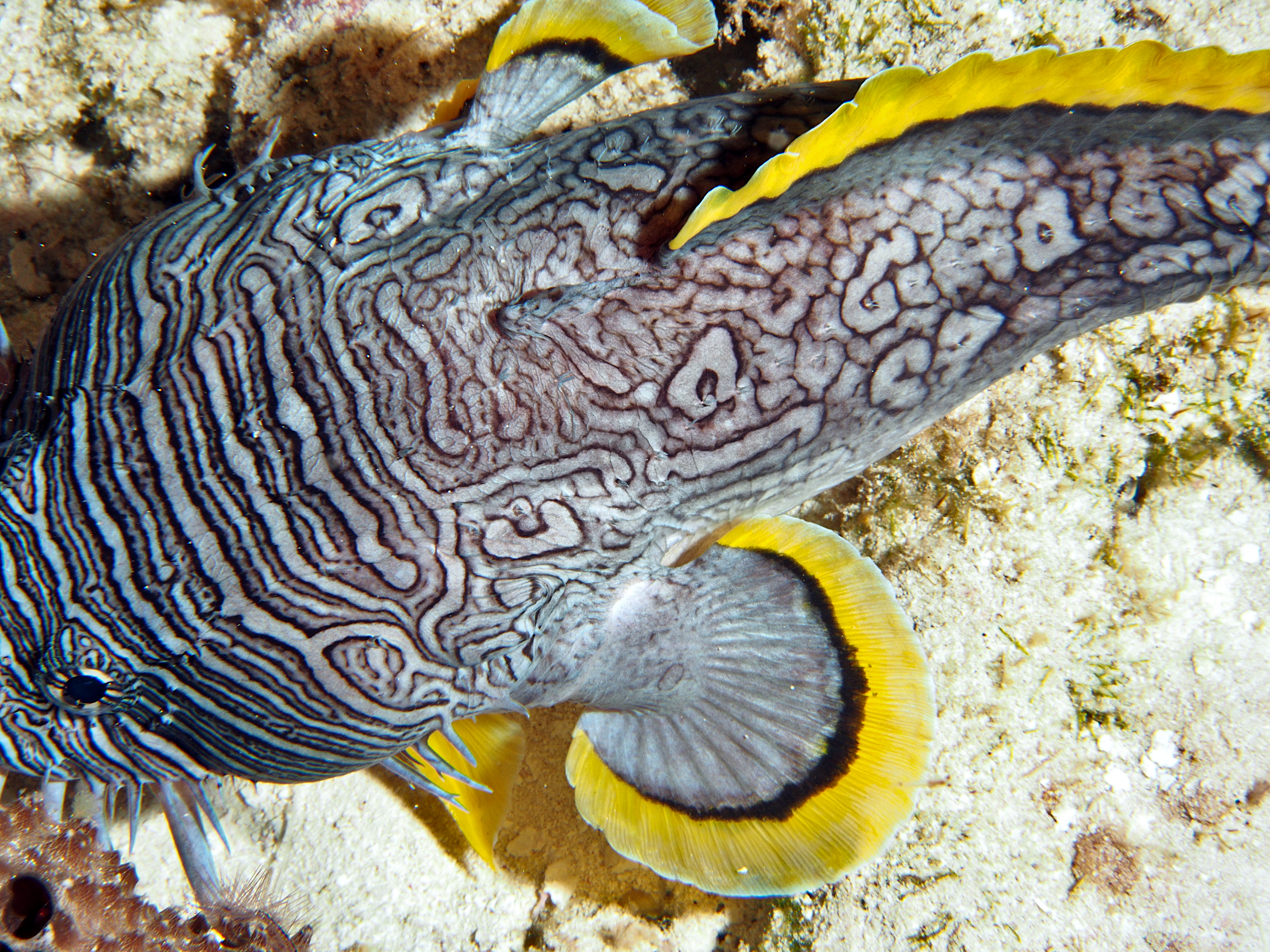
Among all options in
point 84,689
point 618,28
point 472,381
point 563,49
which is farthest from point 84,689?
point 618,28

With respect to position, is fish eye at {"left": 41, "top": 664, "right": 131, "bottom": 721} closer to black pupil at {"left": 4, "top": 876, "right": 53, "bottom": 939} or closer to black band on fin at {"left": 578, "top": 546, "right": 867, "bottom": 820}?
black pupil at {"left": 4, "top": 876, "right": 53, "bottom": 939}

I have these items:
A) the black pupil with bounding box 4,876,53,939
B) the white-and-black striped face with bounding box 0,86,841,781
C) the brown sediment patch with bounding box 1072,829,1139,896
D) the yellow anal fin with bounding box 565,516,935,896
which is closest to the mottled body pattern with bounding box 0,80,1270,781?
the white-and-black striped face with bounding box 0,86,841,781

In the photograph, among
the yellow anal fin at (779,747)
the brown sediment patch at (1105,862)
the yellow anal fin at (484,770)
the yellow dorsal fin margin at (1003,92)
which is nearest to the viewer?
the yellow dorsal fin margin at (1003,92)

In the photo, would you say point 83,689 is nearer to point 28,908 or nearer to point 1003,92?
point 28,908

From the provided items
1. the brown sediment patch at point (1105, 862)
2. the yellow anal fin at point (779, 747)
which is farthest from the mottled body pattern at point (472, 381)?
the brown sediment patch at point (1105, 862)

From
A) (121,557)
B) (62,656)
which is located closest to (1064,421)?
(121,557)

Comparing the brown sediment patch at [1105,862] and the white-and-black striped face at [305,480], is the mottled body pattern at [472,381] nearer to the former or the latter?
the white-and-black striped face at [305,480]
